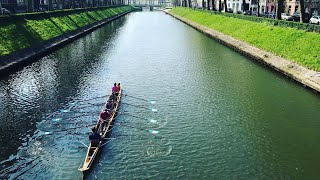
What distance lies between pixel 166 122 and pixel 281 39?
35668mm

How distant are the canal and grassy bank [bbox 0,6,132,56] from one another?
5.23 metres

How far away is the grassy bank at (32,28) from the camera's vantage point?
56094 millimetres

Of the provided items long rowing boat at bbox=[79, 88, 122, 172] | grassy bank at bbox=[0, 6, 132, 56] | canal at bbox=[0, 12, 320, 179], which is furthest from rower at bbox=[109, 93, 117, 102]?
grassy bank at bbox=[0, 6, 132, 56]

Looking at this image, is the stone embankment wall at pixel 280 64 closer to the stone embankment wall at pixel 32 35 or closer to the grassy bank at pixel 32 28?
the stone embankment wall at pixel 32 35

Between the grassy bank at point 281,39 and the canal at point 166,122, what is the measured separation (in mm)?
4383

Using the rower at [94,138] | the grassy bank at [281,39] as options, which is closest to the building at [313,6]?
the grassy bank at [281,39]

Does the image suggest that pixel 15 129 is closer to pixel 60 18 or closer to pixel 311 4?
pixel 60 18

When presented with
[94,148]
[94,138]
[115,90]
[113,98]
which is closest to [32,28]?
[115,90]

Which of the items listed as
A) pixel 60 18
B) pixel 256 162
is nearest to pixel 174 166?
pixel 256 162

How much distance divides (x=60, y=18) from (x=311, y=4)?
7501 cm

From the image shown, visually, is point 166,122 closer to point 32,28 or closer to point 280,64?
point 280,64

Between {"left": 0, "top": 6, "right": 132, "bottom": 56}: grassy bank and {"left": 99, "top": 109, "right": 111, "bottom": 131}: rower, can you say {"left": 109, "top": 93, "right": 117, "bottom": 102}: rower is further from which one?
{"left": 0, "top": 6, "right": 132, "bottom": 56}: grassy bank

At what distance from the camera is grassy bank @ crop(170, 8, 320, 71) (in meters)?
48.4

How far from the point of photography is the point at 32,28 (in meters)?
67.4
